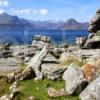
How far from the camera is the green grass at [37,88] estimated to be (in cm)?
2612

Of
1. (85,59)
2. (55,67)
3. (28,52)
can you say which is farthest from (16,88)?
(28,52)

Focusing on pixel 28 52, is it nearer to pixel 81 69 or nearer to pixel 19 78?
pixel 19 78

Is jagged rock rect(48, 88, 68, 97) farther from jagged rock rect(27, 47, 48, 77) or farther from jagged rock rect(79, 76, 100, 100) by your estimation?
jagged rock rect(27, 47, 48, 77)

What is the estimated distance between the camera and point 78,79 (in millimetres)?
26328

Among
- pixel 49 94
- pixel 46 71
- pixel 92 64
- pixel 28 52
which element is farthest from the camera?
pixel 28 52

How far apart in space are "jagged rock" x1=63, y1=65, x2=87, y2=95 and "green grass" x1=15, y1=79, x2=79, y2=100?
637 mm

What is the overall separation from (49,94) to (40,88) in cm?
208

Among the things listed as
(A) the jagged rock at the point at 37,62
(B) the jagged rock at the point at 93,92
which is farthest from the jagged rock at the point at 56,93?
(A) the jagged rock at the point at 37,62

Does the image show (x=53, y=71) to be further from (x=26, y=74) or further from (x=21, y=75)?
(x=21, y=75)

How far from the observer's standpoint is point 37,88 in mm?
28078

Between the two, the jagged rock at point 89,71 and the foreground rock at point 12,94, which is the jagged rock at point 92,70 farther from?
the foreground rock at point 12,94

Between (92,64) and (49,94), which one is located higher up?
(92,64)

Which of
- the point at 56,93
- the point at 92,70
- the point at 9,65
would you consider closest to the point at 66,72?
the point at 92,70

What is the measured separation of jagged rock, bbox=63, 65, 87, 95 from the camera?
25.7 m
